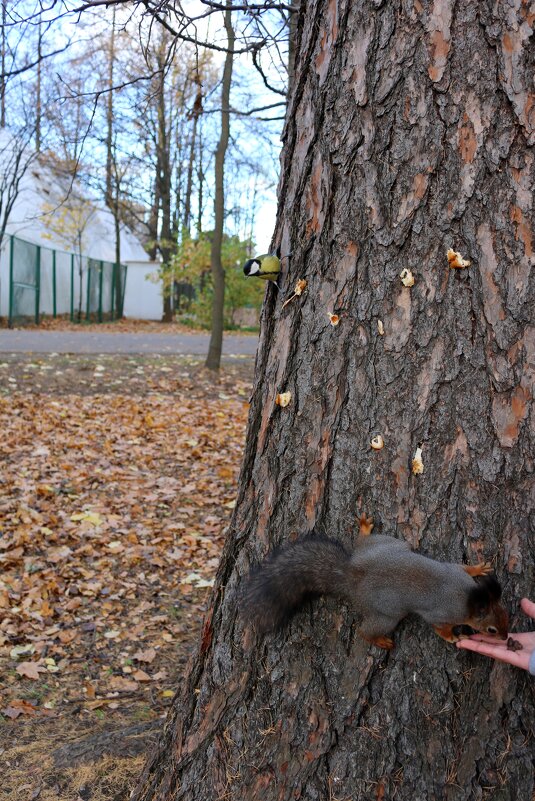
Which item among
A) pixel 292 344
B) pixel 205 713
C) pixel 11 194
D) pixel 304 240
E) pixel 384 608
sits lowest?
pixel 205 713

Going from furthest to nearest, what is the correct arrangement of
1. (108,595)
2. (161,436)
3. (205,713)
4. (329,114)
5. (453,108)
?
(161,436), (108,595), (205,713), (329,114), (453,108)

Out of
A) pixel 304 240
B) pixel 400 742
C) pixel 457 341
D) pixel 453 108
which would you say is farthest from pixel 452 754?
pixel 453 108

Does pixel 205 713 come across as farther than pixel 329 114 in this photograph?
Yes

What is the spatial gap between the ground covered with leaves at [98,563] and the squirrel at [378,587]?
1.25m

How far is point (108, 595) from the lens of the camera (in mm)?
4531

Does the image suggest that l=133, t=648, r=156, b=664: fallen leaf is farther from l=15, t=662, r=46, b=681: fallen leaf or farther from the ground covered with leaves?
l=15, t=662, r=46, b=681: fallen leaf

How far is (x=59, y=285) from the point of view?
22344mm

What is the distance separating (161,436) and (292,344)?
5.94 m

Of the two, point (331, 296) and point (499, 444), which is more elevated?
point (331, 296)

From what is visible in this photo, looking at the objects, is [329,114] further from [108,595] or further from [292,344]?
[108,595]

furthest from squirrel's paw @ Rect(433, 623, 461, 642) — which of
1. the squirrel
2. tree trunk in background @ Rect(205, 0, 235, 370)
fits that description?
tree trunk in background @ Rect(205, 0, 235, 370)

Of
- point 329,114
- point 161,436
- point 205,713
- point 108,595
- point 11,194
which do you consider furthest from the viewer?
point 11,194

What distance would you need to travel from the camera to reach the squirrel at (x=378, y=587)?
1.84 meters

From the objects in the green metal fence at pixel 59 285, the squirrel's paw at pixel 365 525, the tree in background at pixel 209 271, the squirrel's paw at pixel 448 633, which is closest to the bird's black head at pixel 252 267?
the squirrel's paw at pixel 365 525
